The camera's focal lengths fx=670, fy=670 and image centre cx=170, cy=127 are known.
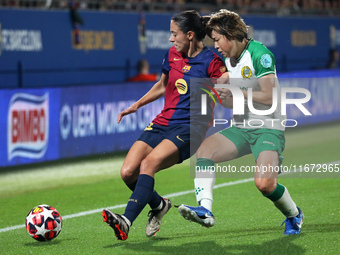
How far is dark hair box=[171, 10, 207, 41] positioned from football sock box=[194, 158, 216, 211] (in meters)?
1.15

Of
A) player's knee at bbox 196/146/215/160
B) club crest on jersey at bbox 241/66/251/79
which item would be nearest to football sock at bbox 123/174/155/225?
player's knee at bbox 196/146/215/160

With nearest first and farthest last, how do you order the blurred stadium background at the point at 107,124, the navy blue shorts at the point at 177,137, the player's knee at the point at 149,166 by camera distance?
the player's knee at the point at 149,166
the navy blue shorts at the point at 177,137
the blurred stadium background at the point at 107,124

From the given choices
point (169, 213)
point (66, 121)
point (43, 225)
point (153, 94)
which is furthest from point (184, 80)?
point (66, 121)

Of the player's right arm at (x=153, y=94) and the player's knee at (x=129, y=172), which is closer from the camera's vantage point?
the player's knee at (x=129, y=172)

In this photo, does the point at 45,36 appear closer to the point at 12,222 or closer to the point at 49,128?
the point at 49,128

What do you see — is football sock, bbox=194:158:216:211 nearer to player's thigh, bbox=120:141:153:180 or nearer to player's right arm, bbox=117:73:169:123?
player's thigh, bbox=120:141:153:180

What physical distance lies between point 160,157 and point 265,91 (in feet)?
3.43

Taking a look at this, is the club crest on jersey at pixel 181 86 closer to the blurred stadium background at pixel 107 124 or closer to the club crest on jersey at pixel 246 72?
the club crest on jersey at pixel 246 72

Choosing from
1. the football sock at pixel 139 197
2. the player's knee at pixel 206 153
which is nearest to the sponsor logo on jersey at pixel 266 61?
the player's knee at pixel 206 153

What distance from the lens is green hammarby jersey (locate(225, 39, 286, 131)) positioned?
5621 mm

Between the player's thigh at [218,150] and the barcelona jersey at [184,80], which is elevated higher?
the barcelona jersey at [184,80]

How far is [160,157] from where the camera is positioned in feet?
18.7

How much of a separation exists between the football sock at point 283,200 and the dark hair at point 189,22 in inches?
60.6

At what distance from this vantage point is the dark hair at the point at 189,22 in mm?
5867
